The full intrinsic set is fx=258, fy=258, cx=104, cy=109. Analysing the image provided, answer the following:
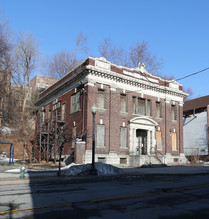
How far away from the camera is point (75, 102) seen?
90.3ft

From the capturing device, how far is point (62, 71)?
49562mm

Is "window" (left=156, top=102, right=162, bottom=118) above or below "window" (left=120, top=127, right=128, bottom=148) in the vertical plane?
above

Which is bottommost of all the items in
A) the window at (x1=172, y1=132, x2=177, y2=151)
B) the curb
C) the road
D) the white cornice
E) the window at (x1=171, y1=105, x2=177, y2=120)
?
the curb

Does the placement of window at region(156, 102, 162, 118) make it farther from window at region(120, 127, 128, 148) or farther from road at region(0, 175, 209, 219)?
road at region(0, 175, 209, 219)

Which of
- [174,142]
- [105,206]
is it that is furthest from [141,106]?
[105,206]

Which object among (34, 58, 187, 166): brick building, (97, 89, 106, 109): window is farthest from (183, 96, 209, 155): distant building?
(97, 89, 106, 109): window

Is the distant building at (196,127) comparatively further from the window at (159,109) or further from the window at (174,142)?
the window at (159,109)

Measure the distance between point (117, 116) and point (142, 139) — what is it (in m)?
5.16

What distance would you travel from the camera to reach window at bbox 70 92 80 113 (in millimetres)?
26773

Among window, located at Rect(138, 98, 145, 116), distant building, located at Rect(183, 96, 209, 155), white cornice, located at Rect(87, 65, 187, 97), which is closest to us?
white cornice, located at Rect(87, 65, 187, 97)

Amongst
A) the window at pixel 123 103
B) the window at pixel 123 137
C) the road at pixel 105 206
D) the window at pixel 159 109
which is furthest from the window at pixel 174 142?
the road at pixel 105 206

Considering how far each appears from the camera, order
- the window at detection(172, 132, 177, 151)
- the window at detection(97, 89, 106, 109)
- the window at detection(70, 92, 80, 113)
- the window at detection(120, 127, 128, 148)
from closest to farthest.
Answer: the window at detection(97, 89, 106, 109), the window at detection(120, 127, 128, 148), the window at detection(70, 92, 80, 113), the window at detection(172, 132, 177, 151)

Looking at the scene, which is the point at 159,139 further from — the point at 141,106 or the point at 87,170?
the point at 87,170

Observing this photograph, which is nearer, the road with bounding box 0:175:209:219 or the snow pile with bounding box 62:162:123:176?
the road with bounding box 0:175:209:219
